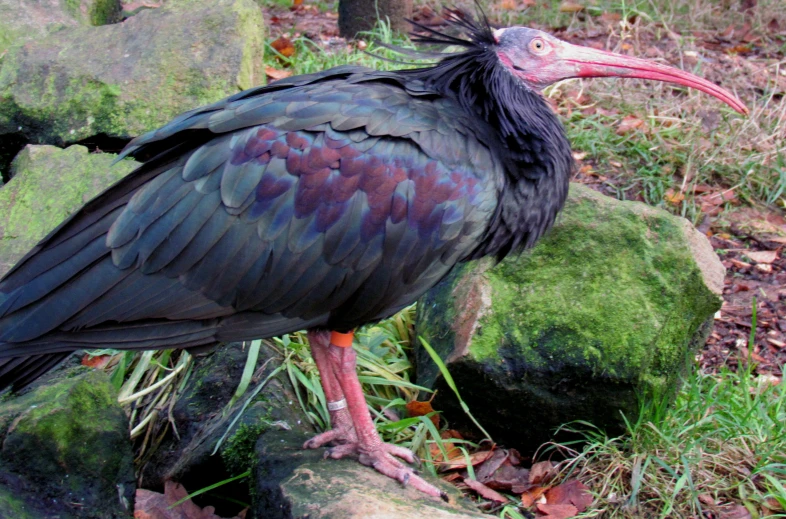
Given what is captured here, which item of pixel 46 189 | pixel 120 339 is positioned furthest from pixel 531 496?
pixel 46 189

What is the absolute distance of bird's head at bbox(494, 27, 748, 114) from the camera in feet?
12.6

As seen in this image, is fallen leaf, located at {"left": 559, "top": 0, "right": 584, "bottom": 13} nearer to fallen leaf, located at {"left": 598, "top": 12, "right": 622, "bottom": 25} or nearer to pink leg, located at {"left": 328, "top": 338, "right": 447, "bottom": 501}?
fallen leaf, located at {"left": 598, "top": 12, "right": 622, "bottom": 25}

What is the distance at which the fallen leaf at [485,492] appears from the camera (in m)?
3.90

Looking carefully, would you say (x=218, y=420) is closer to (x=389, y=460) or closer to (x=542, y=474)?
(x=389, y=460)

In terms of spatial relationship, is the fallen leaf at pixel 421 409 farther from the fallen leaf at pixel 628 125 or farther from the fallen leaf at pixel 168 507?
the fallen leaf at pixel 628 125

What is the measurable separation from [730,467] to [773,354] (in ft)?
4.68

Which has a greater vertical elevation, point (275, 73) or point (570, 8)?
point (570, 8)

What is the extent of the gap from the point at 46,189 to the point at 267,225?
2.13 meters

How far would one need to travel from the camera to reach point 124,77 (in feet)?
17.2

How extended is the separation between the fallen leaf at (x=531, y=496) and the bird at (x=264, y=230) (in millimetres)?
654

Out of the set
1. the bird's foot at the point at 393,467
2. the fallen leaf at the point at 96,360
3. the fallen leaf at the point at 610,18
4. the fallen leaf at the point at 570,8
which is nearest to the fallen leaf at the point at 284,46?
the fallen leaf at the point at 570,8

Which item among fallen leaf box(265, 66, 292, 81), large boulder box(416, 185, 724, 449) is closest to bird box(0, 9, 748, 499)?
large boulder box(416, 185, 724, 449)

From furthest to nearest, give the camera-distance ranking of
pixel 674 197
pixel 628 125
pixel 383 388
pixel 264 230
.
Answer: pixel 628 125 → pixel 674 197 → pixel 383 388 → pixel 264 230

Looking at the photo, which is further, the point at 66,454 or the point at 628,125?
the point at 628,125
